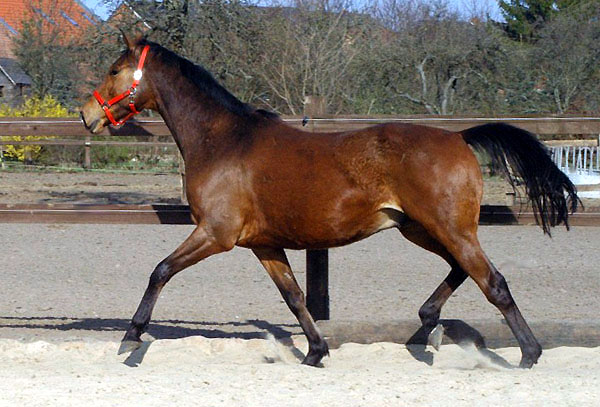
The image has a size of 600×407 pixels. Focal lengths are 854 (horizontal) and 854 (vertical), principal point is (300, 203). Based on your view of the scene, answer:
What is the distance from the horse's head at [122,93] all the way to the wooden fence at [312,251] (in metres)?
0.35

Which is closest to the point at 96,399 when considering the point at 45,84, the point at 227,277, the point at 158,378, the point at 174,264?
the point at 158,378

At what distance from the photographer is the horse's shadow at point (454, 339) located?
5.39 m

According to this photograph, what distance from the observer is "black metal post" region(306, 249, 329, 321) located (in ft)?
19.5

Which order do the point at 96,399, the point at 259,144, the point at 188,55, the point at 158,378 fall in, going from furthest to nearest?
the point at 188,55
the point at 259,144
the point at 158,378
the point at 96,399

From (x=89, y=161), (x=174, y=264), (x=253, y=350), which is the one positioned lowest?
(x=89, y=161)

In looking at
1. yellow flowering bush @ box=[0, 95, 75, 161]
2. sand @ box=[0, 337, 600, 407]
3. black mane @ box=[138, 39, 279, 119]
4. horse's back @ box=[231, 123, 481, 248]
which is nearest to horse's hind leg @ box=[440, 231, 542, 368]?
sand @ box=[0, 337, 600, 407]

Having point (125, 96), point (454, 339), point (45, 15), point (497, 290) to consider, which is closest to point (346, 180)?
point (497, 290)

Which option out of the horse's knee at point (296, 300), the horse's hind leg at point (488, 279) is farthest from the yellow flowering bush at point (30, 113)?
the horse's hind leg at point (488, 279)

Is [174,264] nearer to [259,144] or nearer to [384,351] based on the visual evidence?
[259,144]

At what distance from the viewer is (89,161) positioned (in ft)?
73.3

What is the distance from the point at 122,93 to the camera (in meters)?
5.49

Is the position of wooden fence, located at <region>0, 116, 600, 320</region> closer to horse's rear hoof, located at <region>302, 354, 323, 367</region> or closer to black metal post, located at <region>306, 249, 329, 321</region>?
black metal post, located at <region>306, 249, 329, 321</region>

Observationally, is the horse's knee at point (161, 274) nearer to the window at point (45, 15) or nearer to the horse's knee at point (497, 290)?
the horse's knee at point (497, 290)

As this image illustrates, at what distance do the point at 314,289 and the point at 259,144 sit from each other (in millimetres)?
1266
